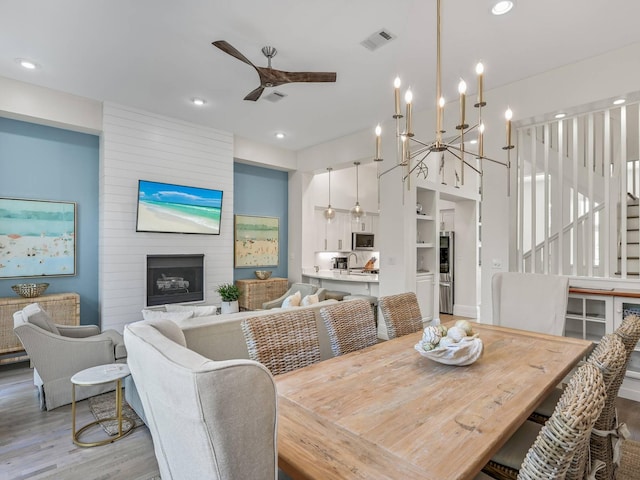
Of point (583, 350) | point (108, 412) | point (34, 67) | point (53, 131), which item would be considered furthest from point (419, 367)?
point (53, 131)

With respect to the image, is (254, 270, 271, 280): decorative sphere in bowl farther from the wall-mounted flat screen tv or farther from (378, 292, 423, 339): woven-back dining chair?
(378, 292, 423, 339): woven-back dining chair

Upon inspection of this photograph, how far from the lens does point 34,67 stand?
145 inches

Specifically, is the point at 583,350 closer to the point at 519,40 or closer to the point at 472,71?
the point at 519,40

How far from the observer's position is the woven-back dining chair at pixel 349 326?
2115 millimetres

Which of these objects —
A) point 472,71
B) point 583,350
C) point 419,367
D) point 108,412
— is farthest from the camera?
point 472,71

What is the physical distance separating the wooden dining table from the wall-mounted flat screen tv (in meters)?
4.09

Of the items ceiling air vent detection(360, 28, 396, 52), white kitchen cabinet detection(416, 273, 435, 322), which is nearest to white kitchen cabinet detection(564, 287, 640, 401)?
white kitchen cabinet detection(416, 273, 435, 322)

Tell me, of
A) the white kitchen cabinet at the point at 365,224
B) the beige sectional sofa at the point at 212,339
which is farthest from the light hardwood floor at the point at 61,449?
the white kitchen cabinet at the point at 365,224

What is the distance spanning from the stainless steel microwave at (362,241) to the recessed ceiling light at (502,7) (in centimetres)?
544

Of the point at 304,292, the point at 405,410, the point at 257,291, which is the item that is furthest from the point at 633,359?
the point at 257,291

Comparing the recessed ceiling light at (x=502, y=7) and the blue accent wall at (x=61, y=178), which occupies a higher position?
the recessed ceiling light at (x=502, y=7)

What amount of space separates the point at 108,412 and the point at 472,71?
472 centimetres

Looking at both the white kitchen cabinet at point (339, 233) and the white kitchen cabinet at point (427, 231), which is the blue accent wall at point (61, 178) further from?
the white kitchen cabinet at point (427, 231)

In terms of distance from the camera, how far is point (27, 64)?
11.9 ft
